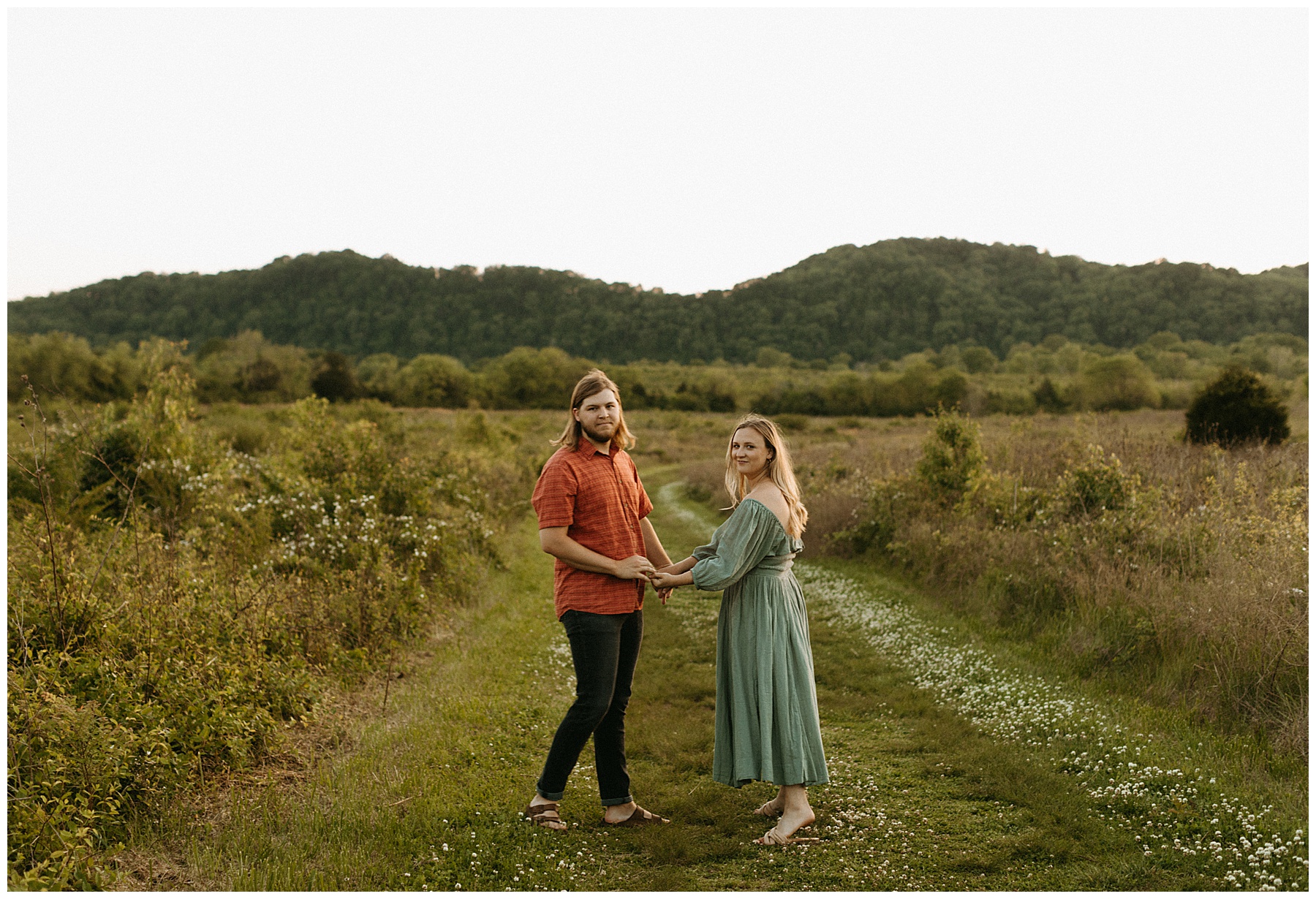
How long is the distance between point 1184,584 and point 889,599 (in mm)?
3732

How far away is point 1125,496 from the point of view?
964 centimetres

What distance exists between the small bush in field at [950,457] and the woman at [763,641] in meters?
8.71

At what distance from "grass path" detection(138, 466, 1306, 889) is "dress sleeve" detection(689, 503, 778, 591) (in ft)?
4.99

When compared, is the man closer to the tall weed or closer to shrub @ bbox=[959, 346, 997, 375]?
the tall weed

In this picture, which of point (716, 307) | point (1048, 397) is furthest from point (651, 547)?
point (716, 307)

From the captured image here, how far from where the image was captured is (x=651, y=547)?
494 cm

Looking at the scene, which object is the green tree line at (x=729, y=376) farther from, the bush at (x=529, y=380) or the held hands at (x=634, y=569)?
the held hands at (x=634, y=569)

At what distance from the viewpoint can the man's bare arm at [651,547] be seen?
15.9ft

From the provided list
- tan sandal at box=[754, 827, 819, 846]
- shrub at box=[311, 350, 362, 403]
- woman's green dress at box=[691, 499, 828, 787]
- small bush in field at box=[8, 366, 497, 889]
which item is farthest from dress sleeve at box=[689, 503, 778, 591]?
shrub at box=[311, 350, 362, 403]

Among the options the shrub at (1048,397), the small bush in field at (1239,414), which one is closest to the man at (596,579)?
the small bush in field at (1239,414)

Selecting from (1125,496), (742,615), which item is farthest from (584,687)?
(1125,496)

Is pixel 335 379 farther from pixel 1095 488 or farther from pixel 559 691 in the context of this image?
pixel 1095 488

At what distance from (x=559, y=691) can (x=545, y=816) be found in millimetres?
2806

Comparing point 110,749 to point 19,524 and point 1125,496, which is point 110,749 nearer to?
point 19,524
